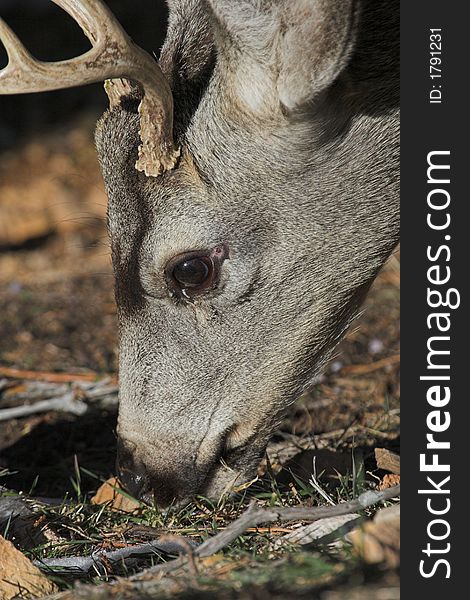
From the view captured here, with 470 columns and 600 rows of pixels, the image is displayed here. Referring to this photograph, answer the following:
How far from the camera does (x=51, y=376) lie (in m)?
4.66

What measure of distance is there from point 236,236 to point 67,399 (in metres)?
1.47

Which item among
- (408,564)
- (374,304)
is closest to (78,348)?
(374,304)

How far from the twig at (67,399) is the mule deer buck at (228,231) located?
0.95 m

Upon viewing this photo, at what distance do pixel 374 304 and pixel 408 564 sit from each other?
3.38m

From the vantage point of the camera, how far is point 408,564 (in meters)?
2.16

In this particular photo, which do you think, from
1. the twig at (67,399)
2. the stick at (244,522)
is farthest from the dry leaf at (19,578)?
the twig at (67,399)

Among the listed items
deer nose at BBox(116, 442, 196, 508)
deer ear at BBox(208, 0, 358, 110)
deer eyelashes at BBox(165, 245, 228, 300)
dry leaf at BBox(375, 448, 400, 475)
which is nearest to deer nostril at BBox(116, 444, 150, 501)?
deer nose at BBox(116, 442, 196, 508)

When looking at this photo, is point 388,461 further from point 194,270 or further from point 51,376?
point 51,376

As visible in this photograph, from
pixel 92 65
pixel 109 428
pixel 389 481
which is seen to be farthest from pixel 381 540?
pixel 109 428

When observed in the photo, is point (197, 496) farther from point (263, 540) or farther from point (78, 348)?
point (78, 348)

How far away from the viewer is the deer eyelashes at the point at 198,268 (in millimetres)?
3139

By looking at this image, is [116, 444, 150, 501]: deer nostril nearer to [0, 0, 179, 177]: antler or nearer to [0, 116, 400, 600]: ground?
[0, 116, 400, 600]: ground

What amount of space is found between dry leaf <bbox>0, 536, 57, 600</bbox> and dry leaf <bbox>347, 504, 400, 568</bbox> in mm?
807

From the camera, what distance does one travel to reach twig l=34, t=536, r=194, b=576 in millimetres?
2733
